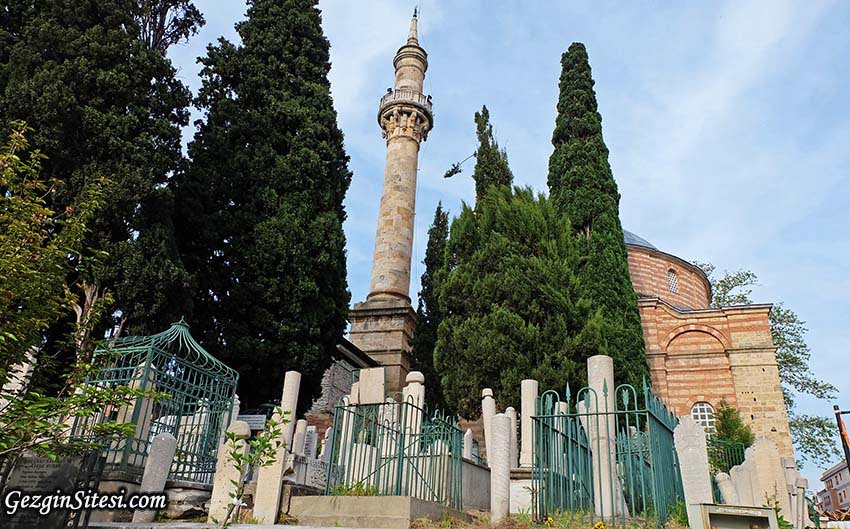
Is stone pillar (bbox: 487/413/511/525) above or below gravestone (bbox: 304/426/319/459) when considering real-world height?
below

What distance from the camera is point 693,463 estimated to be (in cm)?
586

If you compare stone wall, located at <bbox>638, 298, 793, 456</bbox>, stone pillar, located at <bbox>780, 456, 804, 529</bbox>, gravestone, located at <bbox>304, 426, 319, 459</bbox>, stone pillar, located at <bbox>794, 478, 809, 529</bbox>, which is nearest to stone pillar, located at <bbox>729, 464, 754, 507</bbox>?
stone pillar, located at <bbox>780, 456, 804, 529</bbox>

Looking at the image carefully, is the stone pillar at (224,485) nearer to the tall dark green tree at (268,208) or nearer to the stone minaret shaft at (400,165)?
the tall dark green tree at (268,208)

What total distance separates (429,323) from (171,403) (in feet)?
34.0

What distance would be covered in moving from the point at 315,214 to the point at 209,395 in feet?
16.8

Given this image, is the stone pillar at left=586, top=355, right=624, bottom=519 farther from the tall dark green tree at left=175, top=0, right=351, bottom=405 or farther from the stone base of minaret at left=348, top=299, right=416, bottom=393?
the stone base of minaret at left=348, top=299, right=416, bottom=393

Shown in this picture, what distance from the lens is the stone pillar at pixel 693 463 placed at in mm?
5715

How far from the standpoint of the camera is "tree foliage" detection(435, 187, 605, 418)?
13.8 metres

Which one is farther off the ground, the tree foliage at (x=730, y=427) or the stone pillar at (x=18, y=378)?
the tree foliage at (x=730, y=427)

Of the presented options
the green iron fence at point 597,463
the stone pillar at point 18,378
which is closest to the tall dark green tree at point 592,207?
the green iron fence at point 597,463

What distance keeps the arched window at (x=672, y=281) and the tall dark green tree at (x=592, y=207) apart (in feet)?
31.3

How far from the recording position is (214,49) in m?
14.6

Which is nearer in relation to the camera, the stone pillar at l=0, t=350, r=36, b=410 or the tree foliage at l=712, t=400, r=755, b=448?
the stone pillar at l=0, t=350, r=36, b=410

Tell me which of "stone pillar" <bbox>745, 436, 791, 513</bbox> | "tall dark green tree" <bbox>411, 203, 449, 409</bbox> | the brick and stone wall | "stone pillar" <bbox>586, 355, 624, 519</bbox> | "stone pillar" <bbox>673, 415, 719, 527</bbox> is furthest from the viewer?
the brick and stone wall
